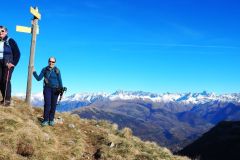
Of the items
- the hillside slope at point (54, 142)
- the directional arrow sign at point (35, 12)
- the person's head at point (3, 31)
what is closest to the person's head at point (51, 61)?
the person's head at point (3, 31)

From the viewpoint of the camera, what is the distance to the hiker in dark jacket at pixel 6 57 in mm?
18609

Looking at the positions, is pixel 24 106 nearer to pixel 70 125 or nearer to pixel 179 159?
pixel 70 125

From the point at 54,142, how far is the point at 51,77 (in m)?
4.24

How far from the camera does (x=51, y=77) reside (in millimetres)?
19641

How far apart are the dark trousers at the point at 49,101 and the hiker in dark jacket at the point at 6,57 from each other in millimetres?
1969

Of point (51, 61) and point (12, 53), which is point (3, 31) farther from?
point (51, 61)

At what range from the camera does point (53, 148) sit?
51.9ft

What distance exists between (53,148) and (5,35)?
6.52 meters

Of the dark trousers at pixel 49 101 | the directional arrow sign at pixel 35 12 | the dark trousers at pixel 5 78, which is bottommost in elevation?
the dark trousers at pixel 49 101

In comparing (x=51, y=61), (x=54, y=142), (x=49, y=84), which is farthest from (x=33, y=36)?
(x=54, y=142)

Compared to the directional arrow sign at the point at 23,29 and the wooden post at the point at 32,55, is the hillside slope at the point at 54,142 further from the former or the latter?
the directional arrow sign at the point at 23,29

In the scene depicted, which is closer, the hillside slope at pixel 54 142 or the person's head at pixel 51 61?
the hillside slope at pixel 54 142

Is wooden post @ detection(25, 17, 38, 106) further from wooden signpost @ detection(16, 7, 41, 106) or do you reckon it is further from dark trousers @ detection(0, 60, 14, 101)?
dark trousers @ detection(0, 60, 14, 101)

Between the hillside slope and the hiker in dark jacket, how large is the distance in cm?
141
